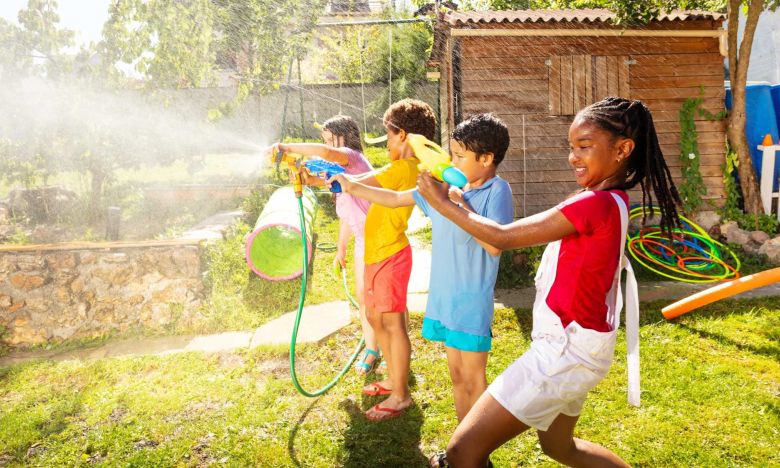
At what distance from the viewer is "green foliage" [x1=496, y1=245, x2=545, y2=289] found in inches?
242

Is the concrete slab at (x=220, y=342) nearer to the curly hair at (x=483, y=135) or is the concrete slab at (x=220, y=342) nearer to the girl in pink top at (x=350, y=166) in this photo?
the girl in pink top at (x=350, y=166)

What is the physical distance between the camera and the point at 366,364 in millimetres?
4012

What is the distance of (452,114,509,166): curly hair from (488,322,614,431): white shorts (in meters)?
0.87

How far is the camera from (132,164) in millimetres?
9461

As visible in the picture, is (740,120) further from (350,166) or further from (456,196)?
(456,196)

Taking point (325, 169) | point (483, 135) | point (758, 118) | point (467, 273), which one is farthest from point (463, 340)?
point (758, 118)

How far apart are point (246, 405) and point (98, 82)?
6954mm

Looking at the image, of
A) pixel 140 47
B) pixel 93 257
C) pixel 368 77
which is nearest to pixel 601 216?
pixel 93 257

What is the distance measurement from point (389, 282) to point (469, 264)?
863 millimetres

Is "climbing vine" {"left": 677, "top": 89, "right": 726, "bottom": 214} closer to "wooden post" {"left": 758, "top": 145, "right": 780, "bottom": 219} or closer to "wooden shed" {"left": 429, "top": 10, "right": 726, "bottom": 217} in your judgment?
"wooden shed" {"left": 429, "top": 10, "right": 726, "bottom": 217}

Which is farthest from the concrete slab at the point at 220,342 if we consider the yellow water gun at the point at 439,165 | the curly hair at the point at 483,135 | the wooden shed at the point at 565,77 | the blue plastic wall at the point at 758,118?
the blue plastic wall at the point at 758,118

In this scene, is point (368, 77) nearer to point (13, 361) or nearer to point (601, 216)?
point (13, 361)

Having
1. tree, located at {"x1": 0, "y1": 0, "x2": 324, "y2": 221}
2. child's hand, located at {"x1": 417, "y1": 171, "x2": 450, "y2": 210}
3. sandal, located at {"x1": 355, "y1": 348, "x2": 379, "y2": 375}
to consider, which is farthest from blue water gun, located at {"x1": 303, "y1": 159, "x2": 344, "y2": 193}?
tree, located at {"x1": 0, "y1": 0, "x2": 324, "y2": 221}

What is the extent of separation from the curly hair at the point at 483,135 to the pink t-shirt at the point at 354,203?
1.35 metres
